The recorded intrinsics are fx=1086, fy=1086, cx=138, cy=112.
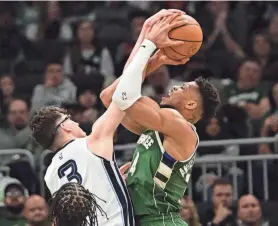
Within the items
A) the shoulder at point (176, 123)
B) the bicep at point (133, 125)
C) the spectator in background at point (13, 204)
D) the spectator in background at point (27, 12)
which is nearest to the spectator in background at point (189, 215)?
the spectator in background at point (13, 204)

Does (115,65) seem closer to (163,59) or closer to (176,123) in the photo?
(163,59)

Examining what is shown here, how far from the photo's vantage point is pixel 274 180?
466 inches

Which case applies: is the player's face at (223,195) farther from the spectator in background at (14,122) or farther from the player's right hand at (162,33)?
the player's right hand at (162,33)

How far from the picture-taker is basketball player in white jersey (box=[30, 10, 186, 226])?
7.24m

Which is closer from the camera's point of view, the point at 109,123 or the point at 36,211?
the point at 109,123

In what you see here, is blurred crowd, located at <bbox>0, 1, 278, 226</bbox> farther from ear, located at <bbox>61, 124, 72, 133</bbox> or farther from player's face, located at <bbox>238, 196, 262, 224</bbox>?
ear, located at <bbox>61, 124, 72, 133</bbox>

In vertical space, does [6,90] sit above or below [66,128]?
above

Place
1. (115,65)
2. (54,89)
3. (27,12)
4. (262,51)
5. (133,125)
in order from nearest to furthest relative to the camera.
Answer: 1. (133,125)
2. (54,89)
3. (262,51)
4. (115,65)
5. (27,12)

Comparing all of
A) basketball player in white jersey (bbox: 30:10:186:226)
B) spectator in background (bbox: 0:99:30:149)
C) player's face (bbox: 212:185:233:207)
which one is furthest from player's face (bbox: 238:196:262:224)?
basketball player in white jersey (bbox: 30:10:186:226)

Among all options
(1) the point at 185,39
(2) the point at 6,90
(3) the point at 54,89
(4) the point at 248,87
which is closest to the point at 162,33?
(1) the point at 185,39

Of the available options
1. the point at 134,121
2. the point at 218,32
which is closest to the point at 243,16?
the point at 218,32

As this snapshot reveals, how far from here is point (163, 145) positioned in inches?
300

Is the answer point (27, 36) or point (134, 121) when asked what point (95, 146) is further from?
point (27, 36)

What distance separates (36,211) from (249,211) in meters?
2.15
